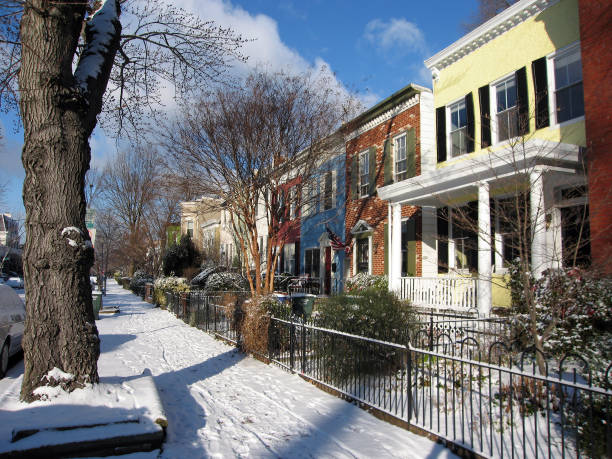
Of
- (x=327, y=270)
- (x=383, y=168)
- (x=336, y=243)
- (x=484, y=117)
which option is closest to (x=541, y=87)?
(x=484, y=117)

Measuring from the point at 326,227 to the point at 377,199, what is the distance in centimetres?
324

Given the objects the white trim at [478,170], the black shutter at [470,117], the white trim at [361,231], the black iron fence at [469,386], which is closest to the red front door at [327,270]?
the white trim at [361,231]

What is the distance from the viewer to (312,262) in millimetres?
21406

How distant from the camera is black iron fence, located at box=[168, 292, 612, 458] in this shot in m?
4.02

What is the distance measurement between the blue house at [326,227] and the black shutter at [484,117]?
16.0 ft

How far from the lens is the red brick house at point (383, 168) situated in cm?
1466

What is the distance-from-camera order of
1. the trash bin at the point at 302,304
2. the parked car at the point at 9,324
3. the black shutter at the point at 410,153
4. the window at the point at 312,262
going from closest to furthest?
the parked car at the point at 9,324 → the trash bin at the point at 302,304 → the black shutter at the point at 410,153 → the window at the point at 312,262

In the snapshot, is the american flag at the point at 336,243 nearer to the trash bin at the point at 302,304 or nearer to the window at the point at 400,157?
the window at the point at 400,157

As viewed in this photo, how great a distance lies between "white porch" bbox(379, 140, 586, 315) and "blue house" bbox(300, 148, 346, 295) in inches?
134

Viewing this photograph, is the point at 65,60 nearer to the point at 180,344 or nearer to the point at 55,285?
the point at 55,285

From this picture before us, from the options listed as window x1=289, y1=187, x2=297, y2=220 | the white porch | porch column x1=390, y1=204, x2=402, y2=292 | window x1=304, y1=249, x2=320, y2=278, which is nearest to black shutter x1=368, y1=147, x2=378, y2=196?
the white porch

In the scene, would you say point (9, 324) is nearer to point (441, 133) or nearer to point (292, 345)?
point (292, 345)

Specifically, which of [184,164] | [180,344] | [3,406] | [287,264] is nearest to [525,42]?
[184,164]

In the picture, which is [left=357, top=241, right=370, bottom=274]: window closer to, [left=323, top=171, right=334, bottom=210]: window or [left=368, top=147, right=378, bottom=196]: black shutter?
[left=368, top=147, right=378, bottom=196]: black shutter
